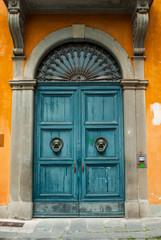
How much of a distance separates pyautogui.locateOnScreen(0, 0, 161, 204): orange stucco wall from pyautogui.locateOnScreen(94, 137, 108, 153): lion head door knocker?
953 mm

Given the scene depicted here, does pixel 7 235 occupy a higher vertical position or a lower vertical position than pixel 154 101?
lower

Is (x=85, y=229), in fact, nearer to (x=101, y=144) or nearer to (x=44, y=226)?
(x=44, y=226)

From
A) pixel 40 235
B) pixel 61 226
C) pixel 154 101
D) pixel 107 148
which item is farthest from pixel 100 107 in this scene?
pixel 40 235

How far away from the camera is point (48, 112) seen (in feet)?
17.8

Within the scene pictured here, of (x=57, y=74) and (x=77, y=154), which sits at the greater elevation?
(x=57, y=74)

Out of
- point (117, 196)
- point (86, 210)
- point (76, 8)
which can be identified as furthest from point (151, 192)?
point (76, 8)

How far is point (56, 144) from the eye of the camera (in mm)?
5285

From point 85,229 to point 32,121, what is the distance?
→ 2.45m

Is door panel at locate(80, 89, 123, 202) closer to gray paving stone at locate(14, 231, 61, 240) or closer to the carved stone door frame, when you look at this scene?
the carved stone door frame

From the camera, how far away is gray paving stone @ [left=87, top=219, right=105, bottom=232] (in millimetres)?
4473

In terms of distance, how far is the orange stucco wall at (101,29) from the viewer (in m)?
5.21

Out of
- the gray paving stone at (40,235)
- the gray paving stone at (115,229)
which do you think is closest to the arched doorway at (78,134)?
the gray paving stone at (115,229)

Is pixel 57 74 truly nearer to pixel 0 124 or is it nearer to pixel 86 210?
pixel 0 124

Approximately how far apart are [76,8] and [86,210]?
446 centimetres
